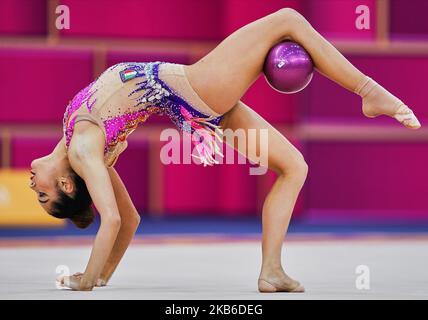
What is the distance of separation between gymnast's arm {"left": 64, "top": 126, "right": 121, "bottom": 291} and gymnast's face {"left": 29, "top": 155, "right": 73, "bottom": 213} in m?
0.17

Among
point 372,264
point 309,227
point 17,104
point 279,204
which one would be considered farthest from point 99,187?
point 17,104

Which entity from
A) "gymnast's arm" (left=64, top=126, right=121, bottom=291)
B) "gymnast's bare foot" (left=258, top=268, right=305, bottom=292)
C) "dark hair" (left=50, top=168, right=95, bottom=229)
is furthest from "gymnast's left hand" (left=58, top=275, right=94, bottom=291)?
"gymnast's bare foot" (left=258, top=268, right=305, bottom=292)

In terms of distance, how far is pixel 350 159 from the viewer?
9094mm

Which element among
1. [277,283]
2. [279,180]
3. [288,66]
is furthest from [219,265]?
[288,66]

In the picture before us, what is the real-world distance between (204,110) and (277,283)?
807 millimetres

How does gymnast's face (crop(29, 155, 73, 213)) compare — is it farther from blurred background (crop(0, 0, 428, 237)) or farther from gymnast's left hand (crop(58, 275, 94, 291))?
blurred background (crop(0, 0, 428, 237))

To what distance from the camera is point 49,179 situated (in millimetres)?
4117

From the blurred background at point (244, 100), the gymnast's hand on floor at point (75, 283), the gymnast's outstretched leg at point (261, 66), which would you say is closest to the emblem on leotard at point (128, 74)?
the gymnast's outstretched leg at point (261, 66)

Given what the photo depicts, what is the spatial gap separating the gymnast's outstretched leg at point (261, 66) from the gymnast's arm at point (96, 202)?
54cm

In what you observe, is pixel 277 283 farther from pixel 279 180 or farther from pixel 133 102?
pixel 133 102

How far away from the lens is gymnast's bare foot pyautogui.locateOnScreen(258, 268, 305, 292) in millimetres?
3959

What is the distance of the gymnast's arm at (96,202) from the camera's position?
12.7 ft

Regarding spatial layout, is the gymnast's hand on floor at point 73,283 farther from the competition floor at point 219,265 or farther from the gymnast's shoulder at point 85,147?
the gymnast's shoulder at point 85,147
